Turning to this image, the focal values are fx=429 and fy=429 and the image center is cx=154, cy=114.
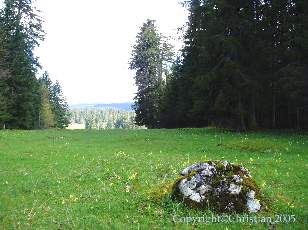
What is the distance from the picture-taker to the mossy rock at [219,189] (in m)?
11.6

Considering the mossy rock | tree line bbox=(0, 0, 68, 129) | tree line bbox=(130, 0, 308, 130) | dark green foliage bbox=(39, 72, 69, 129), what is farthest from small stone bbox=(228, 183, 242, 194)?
dark green foliage bbox=(39, 72, 69, 129)

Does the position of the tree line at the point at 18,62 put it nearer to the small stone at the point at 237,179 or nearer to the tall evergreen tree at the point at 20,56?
the tall evergreen tree at the point at 20,56

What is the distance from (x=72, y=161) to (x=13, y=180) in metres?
5.28

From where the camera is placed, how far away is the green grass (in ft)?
36.4

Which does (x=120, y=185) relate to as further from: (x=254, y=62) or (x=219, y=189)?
(x=254, y=62)

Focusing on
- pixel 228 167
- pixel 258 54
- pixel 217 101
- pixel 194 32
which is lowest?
pixel 228 167

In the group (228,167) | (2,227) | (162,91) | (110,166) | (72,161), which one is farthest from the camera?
(162,91)

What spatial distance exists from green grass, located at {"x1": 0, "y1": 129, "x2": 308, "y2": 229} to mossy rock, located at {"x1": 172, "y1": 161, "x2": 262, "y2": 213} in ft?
1.26

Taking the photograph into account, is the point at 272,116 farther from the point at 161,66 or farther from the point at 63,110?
the point at 63,110

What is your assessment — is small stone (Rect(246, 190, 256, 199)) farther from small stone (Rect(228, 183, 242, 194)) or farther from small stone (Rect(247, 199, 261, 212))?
small stone (Rect(228, 183, 242, 194))

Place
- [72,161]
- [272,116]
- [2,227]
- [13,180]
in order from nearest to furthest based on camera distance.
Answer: [2,227] → [13,180] → [72,161] → [272,116]

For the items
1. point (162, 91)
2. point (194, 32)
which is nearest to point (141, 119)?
point (162, 91)

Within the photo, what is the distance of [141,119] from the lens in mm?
77250

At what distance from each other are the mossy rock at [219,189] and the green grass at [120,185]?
0.38 metres
